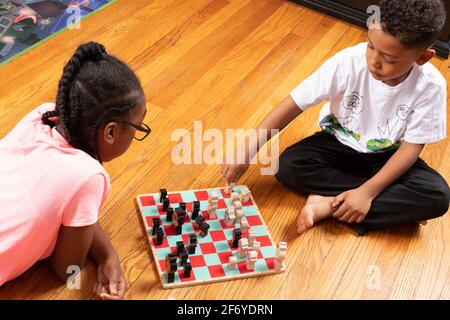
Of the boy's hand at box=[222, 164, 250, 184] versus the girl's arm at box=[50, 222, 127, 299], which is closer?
the girl's arm at box=[50, 222, 127, 299]

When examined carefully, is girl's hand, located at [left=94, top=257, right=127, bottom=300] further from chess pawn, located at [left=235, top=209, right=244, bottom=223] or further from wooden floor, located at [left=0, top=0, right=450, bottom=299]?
chess pawn, located at [left=235, top=209, right=244, bottom=223]

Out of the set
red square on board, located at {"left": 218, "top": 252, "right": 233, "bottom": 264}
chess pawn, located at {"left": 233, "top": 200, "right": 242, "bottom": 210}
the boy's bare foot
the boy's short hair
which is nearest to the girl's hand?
red square on board, located at {"left": 218, "top": 252, "right": 233, "bottom": 264}

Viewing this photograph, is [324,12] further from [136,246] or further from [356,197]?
[136,246]

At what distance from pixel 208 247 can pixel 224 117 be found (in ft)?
1.82

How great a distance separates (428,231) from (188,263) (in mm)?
684

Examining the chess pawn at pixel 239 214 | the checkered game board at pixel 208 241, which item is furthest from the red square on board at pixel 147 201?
the chess pawn at pixel 239 214

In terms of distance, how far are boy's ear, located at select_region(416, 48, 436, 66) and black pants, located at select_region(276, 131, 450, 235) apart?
27 cm

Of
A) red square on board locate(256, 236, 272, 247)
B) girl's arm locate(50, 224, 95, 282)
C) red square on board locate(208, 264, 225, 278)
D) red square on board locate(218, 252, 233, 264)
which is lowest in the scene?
red square on board locate(256, 236, 272, 247)

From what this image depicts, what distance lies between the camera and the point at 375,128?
1584 millimetres

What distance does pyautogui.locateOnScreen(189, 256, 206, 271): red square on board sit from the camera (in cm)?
140

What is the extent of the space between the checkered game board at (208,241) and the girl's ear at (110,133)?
325mm

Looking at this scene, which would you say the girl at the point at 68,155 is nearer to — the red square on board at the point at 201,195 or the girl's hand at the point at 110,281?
the girl's hand at the point at 110,281

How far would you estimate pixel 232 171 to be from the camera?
1.58 meters

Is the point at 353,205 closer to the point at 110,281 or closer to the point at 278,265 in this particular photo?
the point at 278,265
